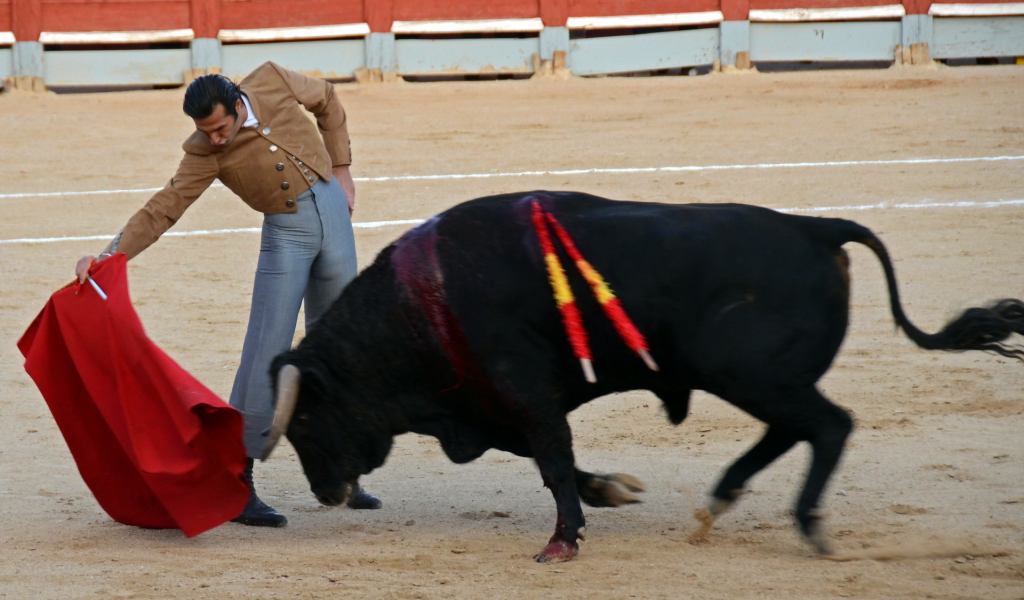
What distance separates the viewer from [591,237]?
3.25 metres

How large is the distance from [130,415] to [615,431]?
77.1 inches

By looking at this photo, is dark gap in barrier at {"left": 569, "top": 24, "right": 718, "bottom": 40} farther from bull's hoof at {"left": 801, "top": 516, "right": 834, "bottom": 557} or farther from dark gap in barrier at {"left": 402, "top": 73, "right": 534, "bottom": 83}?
bull's hoof at {"left": 801, "top": 516, "right": 834, "bottom": 557}

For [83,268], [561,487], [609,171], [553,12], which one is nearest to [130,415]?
[83,268]

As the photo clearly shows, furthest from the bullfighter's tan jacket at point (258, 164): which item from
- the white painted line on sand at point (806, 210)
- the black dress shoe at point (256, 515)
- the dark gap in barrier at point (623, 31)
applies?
the dark gap in barrier at point (623, 31)

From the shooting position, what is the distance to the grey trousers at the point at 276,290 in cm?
366

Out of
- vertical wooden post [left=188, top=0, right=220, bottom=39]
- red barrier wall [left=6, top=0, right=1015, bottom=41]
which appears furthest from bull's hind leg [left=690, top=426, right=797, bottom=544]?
vertical wooden post [left=188, top=0, right=220, bottom=39]

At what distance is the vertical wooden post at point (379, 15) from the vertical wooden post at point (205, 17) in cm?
172

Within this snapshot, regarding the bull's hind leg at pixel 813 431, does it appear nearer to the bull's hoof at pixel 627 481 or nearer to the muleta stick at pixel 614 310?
the muleta stick at pixel 614 310

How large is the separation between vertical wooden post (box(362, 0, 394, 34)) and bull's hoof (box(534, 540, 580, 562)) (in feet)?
35.1

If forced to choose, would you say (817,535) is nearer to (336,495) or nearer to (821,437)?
(821,437)

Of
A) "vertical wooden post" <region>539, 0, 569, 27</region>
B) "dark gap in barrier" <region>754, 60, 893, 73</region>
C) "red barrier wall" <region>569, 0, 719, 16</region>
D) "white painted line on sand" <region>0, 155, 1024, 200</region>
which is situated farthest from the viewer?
"dark gap in barrier" <region>754, 60, 893, 73</region>

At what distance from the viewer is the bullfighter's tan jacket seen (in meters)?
3.54

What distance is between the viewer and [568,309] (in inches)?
126

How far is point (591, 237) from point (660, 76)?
1069 centimetres
